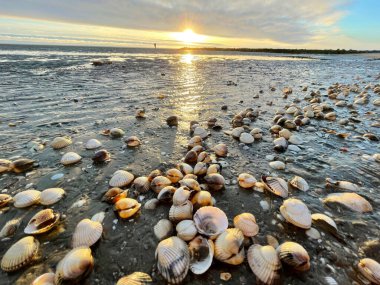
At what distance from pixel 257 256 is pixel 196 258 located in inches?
20.3

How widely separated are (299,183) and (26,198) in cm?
332

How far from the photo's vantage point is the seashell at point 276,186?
264 cm

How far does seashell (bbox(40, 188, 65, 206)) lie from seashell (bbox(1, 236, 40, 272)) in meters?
0.62

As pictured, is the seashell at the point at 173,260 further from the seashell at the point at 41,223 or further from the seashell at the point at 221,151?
the seashell at the point at 221,151

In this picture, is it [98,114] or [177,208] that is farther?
[98,114]

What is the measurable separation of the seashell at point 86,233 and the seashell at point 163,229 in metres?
0.53

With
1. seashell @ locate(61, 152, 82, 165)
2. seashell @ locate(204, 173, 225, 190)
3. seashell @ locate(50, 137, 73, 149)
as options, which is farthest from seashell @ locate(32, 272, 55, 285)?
seashell @ locate(50, 137, 73, 149)

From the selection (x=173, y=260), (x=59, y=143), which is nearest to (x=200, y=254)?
(x=173, y=260)

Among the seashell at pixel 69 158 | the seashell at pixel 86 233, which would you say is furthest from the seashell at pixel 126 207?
the seashell at pixel 69 158

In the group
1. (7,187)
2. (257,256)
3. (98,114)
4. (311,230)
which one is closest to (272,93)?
(98,114)

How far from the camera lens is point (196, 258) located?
1816mm

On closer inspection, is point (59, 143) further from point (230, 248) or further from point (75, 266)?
point (230, 248)

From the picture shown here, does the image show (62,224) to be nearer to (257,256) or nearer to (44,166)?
(44,166)

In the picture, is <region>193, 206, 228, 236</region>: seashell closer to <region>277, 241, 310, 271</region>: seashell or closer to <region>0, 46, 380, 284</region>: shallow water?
<region>0, 46, 380, 284</region>: shallow water
